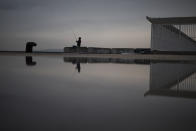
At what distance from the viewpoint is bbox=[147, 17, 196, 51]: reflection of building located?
55.8ft

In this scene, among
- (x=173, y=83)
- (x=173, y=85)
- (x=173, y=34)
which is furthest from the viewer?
(x=173, y=34)

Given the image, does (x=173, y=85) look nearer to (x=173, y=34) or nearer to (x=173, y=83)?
(x=173, y=83)

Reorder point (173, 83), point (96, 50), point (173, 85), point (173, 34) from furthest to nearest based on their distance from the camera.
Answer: point (96, 50) < point (173, 34) < point (173, 83) < point (173, 85)

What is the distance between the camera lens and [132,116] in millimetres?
1548

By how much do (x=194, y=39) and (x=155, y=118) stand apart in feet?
53.1

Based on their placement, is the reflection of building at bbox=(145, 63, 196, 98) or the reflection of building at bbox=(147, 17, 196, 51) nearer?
the reflection of building at bbox=(145, 63, 196, 98)

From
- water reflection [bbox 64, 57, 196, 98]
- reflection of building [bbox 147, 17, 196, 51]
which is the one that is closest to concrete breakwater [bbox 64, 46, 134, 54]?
reflection of building [bbox 147, 17, 196, 51]

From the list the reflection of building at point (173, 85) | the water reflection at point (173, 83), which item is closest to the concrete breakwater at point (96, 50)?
the water reflection at point (173, 83)

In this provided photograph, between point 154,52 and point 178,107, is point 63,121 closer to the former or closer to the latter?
point 178,107

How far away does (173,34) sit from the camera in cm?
1753

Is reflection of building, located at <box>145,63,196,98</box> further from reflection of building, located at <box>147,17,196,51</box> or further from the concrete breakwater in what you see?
the concrete breakwater

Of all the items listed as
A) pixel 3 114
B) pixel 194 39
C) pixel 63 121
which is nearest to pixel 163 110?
pixel 63 121

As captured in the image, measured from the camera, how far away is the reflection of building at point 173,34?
1700 cm

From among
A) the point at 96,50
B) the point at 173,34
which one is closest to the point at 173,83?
the point at 173,34
